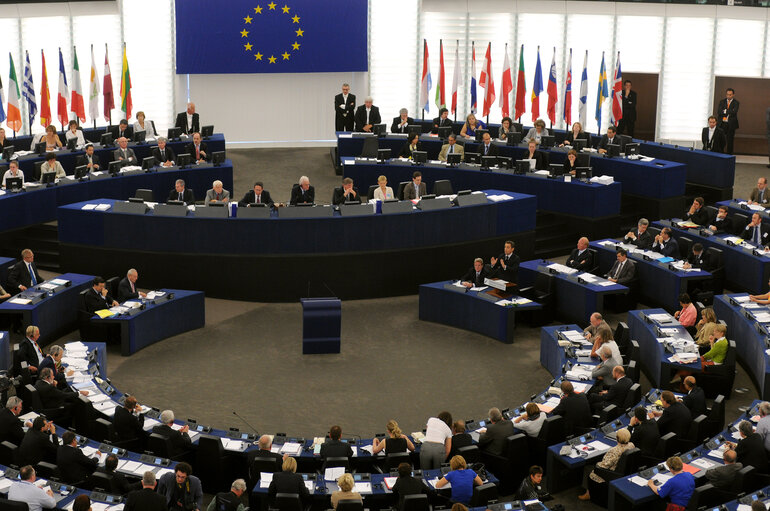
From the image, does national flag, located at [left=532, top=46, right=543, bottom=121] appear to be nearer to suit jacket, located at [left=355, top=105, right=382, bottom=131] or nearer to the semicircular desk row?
suit jacket, located at [left=355, top=105, right=382, bottom=131]

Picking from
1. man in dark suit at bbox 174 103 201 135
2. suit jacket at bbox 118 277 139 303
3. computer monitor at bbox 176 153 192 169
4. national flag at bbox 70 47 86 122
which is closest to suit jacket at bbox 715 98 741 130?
man in dark suit at bbox 174 103 201 135

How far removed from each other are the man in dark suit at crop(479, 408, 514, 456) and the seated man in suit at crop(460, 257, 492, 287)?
20.6 ft

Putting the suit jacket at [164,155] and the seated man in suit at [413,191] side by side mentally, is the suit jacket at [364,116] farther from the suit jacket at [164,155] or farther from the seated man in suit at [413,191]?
the seated man in suit at [413,191]

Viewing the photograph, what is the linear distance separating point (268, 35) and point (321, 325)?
14.9 meters

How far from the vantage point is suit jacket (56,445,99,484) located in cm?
1348

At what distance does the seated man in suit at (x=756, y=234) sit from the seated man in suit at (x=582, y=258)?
3.46m

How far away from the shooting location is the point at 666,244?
71.1 feet

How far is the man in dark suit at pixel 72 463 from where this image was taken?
44.2 ft

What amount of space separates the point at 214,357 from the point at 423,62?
48.7ft

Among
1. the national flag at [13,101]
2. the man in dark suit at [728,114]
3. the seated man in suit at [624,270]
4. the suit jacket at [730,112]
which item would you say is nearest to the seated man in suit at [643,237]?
the seated man in suit at [624,270]

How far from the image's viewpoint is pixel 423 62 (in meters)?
31.4

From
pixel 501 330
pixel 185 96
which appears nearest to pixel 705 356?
pixel 501 330

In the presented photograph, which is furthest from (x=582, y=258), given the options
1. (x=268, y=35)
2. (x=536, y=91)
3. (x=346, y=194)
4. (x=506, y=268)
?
(x=268, y=35)

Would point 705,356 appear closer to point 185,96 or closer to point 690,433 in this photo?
point 690,433
